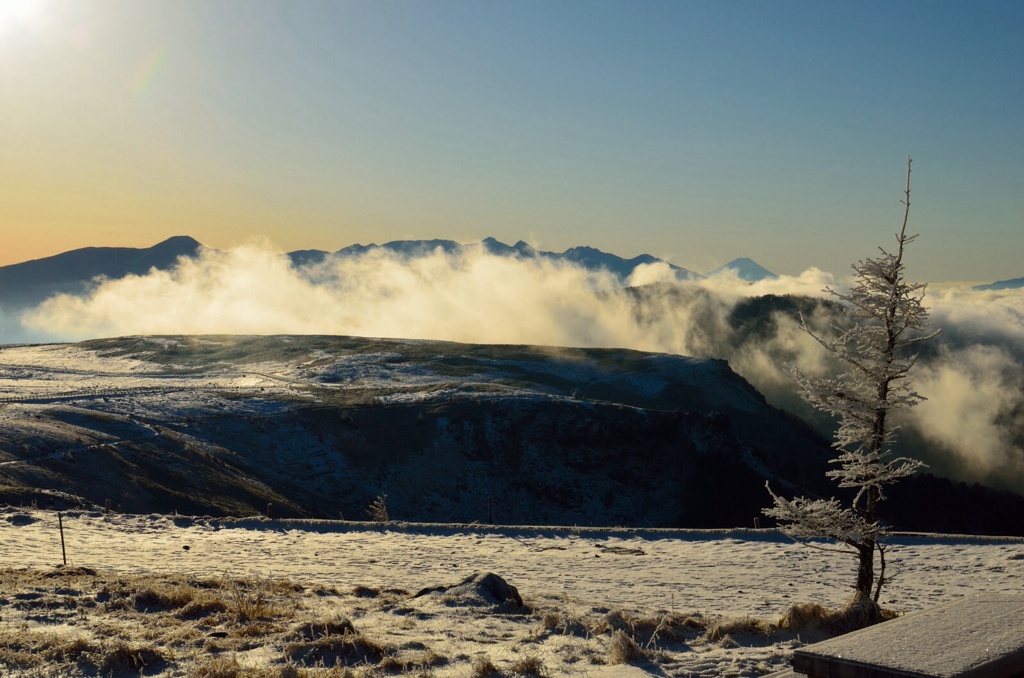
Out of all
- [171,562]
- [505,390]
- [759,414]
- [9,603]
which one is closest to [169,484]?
[171,562]

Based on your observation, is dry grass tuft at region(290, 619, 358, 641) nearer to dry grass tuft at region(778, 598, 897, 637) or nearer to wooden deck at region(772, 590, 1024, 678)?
wooden deck at region(772, 590, 1024, 678)

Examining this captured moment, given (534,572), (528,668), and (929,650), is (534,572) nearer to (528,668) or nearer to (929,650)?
(528,668)

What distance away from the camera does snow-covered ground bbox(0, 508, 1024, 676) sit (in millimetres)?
12469

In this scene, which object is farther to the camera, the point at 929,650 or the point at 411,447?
the point at 411,447

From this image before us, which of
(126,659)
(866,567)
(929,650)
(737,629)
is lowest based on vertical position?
(737,629)

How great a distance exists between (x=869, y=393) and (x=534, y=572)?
10.5 m

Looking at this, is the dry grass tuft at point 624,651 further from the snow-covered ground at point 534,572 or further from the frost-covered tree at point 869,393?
the frost-covered tree at point 869,393

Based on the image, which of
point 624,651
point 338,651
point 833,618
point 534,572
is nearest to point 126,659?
point 338,651

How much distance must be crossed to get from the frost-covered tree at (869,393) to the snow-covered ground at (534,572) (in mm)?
1930

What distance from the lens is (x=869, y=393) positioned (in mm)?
13883

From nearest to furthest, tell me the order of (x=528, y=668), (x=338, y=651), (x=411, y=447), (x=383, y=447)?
(x=528, y=668) → (x=338, y=651) → (x=383, y=447) → (x=411, y=447)

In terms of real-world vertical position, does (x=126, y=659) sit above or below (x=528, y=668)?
above

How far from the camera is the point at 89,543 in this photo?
2353cm

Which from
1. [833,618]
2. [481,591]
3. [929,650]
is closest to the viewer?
[929,650]
